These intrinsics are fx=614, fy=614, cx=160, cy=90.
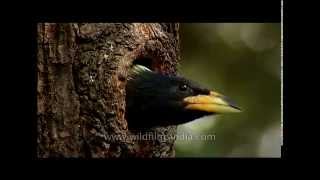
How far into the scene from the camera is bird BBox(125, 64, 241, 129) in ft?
10.9

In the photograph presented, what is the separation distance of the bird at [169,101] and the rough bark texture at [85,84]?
11cm

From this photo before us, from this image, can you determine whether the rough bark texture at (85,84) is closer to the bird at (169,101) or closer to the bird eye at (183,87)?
the bird at (169,101)

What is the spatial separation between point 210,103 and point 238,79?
0.27 m

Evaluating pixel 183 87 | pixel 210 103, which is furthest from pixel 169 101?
pixel 210 103

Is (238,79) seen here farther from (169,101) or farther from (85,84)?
(85,84)

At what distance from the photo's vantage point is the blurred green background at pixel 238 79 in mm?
3396

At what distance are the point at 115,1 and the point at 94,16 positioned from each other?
8.3 inches

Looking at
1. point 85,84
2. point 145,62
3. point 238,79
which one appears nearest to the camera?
point 85,84

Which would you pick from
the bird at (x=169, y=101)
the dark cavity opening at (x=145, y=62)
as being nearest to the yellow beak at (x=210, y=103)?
the bird at (x=169, y=101)

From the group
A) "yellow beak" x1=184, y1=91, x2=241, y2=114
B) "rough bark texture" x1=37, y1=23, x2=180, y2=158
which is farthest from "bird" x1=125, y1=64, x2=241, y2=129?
"rough bark texture" x1=37, y1=23, x2=180, y2=158

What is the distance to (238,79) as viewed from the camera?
11.4ft

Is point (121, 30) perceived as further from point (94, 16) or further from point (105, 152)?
point (105, 152)

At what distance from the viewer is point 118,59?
10.3ft

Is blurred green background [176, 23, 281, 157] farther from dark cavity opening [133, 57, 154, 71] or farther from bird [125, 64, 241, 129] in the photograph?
dark cavity opening [133, 57, 154, 71]
